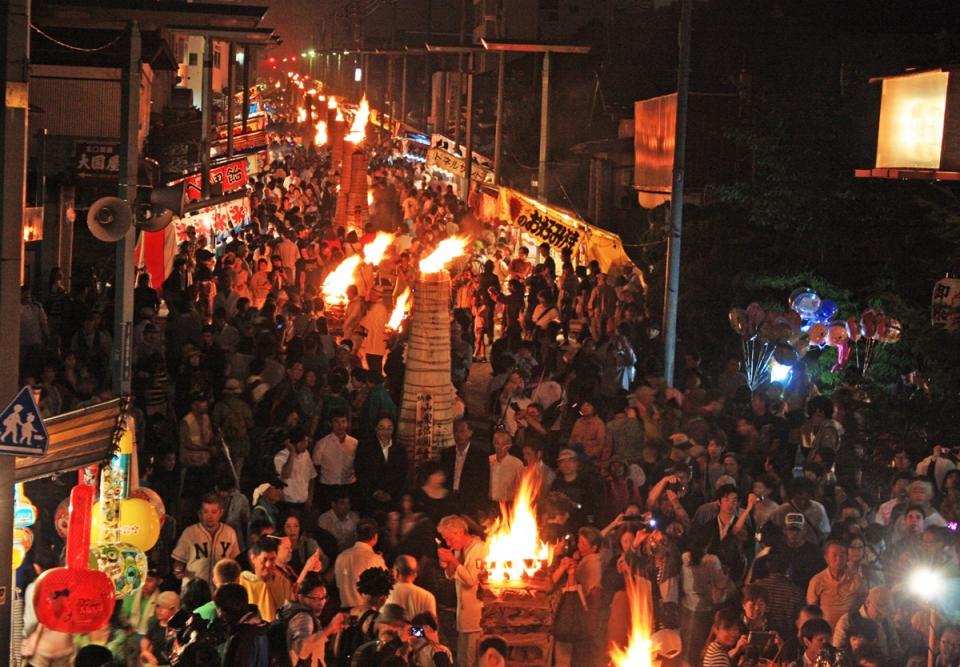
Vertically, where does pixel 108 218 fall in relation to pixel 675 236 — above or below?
below

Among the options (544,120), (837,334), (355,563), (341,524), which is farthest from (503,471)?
(544,120)

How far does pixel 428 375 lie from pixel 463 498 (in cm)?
247

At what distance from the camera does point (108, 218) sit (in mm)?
12422

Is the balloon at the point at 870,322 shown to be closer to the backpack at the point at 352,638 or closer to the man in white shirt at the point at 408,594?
the man in white shirt at the point at 408,594

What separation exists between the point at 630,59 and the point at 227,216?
46.4 ft

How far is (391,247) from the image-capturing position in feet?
78.3

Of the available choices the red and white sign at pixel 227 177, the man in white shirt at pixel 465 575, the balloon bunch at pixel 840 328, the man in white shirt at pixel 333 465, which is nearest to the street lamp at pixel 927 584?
the man in white shirt at pixel 465 575

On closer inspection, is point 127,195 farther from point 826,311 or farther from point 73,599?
point 826,311

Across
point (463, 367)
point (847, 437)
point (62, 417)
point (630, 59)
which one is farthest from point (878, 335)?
point (630, 59)

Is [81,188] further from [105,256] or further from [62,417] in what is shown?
[62,417]

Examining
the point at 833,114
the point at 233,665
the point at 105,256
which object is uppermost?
the point at 833,114

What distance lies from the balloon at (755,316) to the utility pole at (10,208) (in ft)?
38.1

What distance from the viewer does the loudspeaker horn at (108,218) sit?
12.4m

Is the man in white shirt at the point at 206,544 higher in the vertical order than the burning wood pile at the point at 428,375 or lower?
lower
